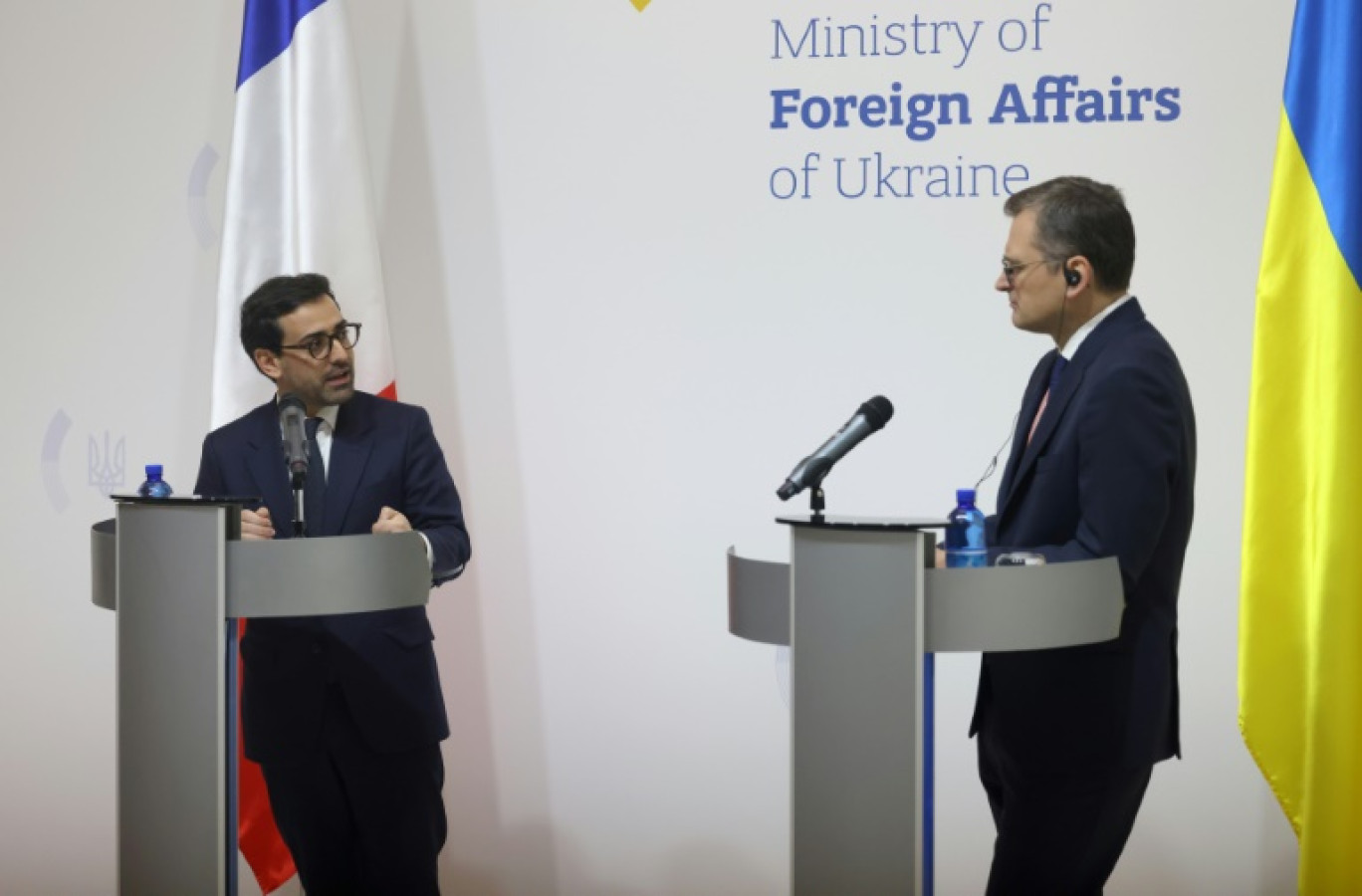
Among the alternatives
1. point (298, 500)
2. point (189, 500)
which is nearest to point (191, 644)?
point (189, 500)

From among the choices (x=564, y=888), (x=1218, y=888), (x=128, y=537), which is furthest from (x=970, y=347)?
(x=128, y=537)

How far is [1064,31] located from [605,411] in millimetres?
1665

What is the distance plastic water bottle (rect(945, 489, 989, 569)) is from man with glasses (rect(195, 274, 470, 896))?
1.12 m

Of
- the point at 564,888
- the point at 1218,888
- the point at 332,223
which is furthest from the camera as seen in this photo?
the point at 564,888

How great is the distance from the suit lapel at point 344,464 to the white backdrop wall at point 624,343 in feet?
3.85

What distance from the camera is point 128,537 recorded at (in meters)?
2.66

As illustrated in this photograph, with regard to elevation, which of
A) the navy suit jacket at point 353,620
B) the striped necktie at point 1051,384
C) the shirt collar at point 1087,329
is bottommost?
the navy suit jacket at point 353,620

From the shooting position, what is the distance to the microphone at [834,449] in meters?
2.42

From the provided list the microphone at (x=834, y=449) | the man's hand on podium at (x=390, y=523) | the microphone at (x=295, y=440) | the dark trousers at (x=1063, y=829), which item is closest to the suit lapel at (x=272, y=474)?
the man's hand on podium at (x=390, y=523)

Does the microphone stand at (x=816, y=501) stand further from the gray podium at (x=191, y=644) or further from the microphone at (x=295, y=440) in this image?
the microphone at (x=295, y=440)

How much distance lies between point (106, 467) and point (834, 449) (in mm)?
3042

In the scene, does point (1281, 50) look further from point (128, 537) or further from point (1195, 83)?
point (128, 537)

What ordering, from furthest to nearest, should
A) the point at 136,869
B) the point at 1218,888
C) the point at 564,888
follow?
1. the point at 564,888
2. the point at 1218,888
3. the point at 136,869

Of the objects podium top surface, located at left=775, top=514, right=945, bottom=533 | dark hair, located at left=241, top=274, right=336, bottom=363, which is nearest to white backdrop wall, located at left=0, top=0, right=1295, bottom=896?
dark hair, located at left=241, top=274, right=336, bottom=363
